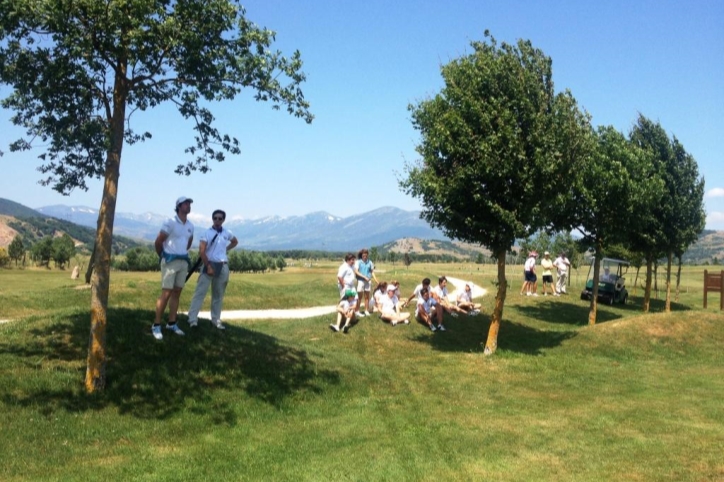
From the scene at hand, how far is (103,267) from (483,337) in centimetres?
1339

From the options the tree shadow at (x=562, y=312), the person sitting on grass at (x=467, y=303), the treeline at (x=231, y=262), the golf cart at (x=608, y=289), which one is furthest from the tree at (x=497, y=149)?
the treeline at (x=231, y=262)

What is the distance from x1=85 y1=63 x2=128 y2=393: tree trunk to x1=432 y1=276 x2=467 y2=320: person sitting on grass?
40.3 ft

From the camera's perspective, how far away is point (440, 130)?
49.9 feet

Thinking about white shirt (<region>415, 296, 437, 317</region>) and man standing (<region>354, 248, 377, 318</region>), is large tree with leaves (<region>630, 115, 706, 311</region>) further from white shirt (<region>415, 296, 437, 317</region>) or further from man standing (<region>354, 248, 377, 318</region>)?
man standing (<region>354, 248, 377, 318</region>)

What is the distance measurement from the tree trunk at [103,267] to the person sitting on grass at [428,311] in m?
11.7

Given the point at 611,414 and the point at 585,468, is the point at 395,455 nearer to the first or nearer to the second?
the point at 585,468

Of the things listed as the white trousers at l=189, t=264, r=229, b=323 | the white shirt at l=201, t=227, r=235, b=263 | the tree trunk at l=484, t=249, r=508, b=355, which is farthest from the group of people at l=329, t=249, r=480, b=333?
the white shirt at l=201, t=227, r=235, b=263

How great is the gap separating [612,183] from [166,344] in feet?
61.2

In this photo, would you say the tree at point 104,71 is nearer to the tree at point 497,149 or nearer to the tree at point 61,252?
the tree at point 497,149

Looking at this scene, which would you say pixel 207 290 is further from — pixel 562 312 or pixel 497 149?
pixel 562 312

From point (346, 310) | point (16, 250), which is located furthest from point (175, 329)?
point (16, 250)

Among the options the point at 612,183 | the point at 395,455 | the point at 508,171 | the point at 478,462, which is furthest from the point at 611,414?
the point at 612,183

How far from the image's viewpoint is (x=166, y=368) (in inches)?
373

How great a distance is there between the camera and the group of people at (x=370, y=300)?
16.7 meters
